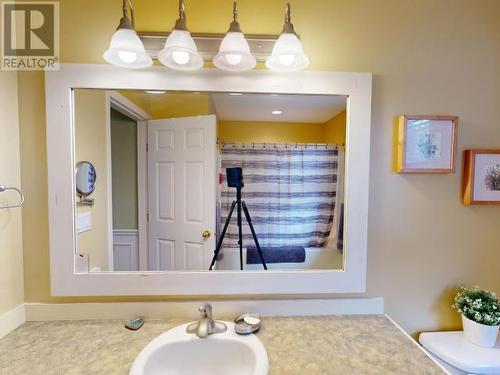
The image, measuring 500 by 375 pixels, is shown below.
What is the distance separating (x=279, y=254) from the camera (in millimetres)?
1092

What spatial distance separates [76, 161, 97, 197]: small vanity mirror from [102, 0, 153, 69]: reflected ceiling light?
0.43 metres

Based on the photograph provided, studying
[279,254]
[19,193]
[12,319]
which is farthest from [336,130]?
[12,319]

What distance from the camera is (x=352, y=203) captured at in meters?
1.05

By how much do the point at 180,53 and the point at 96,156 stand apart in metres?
0.55

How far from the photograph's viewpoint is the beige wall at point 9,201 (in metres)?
0.93

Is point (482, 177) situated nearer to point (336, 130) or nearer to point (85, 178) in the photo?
point (336, 130)

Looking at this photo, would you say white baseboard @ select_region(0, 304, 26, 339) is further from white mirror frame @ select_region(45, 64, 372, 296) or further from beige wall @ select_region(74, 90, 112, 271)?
beige wall @ select_region(74, 90, 112, 271)

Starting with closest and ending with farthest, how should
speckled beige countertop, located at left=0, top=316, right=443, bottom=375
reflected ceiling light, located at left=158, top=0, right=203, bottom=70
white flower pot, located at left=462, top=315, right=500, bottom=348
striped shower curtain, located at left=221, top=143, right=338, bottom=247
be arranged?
speckled beige countertop, located at left=0, top=316, right=443, bottom=375, reflected ceiling light, located at left=158, top=0, right=203, bottom=70, white flower pot, located at left=462, top=315, right=500, bottom=348, striped shower curtain, located at left=221, top=143, right=338, bottom=247

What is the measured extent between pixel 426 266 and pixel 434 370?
460 millimetres

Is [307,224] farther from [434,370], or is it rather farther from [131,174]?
[131,174]

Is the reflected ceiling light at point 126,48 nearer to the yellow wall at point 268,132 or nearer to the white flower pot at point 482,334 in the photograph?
the yellow wall at point 268,132

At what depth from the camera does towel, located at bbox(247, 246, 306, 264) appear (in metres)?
1.09

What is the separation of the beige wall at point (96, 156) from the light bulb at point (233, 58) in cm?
53

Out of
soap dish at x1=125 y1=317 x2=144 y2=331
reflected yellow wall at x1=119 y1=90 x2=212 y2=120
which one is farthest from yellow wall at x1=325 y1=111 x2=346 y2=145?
soap dish at x1=125 y1=317 x2=144 y2=331
